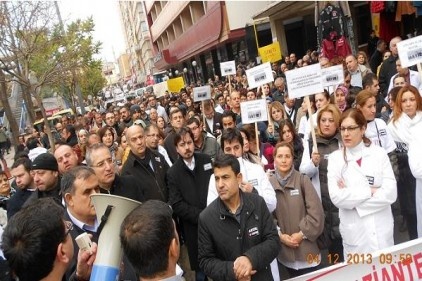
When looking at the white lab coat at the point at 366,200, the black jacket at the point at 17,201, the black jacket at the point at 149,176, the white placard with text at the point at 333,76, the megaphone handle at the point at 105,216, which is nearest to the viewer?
the megaphone handle at the point at 105,216

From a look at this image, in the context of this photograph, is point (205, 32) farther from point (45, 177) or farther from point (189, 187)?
point (45, 177)

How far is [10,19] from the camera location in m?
12.9

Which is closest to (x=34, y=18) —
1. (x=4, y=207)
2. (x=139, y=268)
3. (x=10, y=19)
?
(x=10, y=19)

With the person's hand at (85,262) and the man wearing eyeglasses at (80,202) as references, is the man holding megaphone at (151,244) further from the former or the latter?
the man wearing eyeglasses at (80,202)

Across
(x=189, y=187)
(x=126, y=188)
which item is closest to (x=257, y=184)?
(x=189, y=187)

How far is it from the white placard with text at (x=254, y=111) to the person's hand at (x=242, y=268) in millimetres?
2828

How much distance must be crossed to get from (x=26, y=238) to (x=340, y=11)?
10.4m

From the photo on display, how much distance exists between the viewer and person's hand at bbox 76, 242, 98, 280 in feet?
7.63

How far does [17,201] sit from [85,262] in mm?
2988

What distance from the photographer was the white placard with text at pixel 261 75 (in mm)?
6641

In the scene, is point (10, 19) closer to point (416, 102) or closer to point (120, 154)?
point (120, 154)

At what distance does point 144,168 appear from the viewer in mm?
4777

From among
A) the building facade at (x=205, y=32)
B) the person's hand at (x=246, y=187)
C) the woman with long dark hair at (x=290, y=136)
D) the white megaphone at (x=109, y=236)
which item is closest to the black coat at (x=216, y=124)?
the woman with long dark hair at (x=290, y=136)

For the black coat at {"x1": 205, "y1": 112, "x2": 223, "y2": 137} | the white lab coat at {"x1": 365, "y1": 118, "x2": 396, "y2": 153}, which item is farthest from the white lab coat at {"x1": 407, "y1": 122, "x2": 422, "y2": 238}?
the black coat at {"x1": 205, "y1": 112, "x2": 223, "y2": 137}
